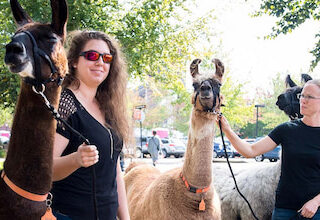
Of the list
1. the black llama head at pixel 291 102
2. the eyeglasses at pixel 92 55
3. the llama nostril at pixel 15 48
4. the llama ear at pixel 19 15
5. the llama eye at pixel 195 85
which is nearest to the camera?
the llama nostril at pixel 15 48

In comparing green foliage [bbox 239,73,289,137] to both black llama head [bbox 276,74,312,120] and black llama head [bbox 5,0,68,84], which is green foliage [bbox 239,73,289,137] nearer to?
black llama head [bbox 276,74,312,120]

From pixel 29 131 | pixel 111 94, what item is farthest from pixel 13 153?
pixel 111 94

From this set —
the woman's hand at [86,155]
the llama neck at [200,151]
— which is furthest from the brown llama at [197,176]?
the woman's hand at [86,155]

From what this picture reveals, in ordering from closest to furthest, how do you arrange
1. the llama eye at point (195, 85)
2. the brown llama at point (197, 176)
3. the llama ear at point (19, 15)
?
the llama ear at point (19, 15)
the brown llama at point (197, 176)
the llama eye at point (195, 85)

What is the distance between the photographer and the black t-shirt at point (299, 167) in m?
2.96

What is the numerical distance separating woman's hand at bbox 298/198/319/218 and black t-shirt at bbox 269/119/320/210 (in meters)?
0.07

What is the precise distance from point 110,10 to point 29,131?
7929 mm

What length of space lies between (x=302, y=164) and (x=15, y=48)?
252 cm

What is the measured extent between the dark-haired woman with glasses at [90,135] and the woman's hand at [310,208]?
1554mm

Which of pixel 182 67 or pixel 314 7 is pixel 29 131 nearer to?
pixel 314 7

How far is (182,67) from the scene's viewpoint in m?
11.1

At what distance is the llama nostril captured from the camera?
135cm

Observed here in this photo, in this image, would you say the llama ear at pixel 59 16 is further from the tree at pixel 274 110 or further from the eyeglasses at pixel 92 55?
the tree at pixel 274 110

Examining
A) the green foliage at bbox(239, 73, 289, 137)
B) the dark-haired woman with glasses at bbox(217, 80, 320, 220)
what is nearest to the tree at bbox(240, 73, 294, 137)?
the green foliage at bbox(239, 73, 289, 137)
